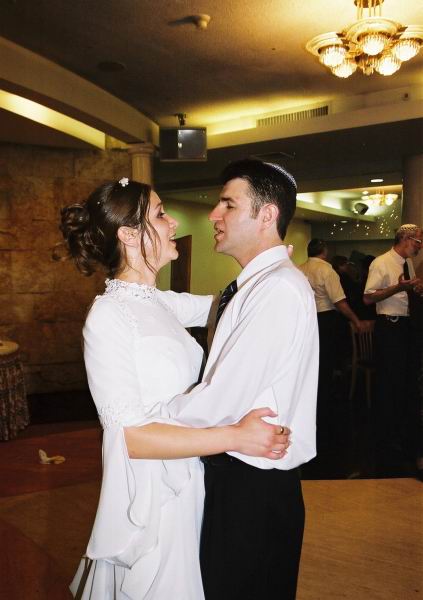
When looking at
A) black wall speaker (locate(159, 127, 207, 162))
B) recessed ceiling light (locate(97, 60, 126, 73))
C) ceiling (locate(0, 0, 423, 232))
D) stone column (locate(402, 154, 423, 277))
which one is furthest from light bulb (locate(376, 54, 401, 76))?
stone column (locate(402, 154, 423, 277))

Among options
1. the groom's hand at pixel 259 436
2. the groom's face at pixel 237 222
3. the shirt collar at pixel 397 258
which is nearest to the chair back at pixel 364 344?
the shirt collar at pixel 397 258

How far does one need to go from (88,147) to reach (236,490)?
6152mm

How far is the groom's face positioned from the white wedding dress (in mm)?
346

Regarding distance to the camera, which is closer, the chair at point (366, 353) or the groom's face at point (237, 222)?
the groom's face at point (237, 222)

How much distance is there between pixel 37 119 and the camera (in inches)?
226

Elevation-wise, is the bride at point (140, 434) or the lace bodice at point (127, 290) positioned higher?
the lace bodice at point (127, 290)

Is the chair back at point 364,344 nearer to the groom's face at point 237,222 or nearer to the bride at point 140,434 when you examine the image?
the groom's face at point 237,222

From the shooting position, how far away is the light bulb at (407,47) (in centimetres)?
418

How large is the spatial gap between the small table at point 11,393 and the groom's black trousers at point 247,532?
3758 millimetres

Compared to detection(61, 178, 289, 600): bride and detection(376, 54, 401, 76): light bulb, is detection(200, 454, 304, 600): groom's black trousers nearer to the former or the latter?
detection(61, 178, 289, 600): bride

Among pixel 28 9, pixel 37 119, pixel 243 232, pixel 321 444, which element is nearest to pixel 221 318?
pixel 243 232

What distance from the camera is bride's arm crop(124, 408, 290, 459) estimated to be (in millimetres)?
1256

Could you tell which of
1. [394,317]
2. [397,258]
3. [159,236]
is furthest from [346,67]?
[159,236]

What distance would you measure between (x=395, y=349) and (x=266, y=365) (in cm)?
330
